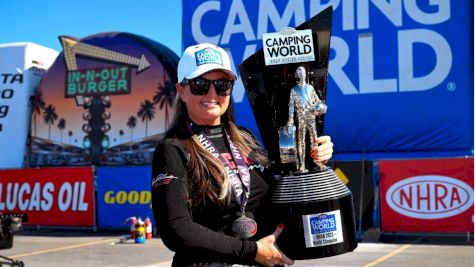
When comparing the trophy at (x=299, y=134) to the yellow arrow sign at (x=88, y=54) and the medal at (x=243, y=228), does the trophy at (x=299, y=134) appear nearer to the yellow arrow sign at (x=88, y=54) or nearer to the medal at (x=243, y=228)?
the medal at (x=243, y=228)

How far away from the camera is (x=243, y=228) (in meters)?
2.24

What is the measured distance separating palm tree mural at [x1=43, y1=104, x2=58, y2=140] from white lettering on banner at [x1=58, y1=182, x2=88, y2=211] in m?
5.33

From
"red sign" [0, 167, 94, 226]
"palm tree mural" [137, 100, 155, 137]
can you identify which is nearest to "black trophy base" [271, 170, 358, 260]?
"red sign" [0, 167, 94, 226]

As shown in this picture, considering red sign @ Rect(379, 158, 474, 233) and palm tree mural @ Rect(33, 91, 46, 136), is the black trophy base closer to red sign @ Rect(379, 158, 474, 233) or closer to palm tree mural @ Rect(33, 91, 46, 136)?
red sign @ Rect(379, 158, 474, 233)

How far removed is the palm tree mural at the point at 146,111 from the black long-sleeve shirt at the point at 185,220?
17.0 m

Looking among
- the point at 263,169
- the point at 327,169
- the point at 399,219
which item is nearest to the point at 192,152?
the point at 263,169

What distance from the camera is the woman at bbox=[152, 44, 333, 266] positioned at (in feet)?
7.11

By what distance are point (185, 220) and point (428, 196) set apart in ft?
37.5

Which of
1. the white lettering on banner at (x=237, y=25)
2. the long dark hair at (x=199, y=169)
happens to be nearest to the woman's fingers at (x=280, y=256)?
the long dark hair at (x=199, y=169)

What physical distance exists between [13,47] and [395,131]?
546 inches

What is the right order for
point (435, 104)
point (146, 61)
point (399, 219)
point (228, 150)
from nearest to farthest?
point (228, 150) < point (399, 219) < point (435, 104) < point (146, 61)

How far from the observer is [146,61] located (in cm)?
1939

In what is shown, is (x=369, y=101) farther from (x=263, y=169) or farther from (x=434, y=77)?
Answer: (x=263, y=169)

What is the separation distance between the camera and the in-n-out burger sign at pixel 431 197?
489 inches
